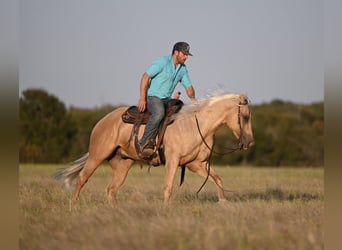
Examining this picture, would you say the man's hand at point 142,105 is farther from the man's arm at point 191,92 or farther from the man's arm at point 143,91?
the man's arm at point 191,92

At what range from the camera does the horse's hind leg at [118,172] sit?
10281mm

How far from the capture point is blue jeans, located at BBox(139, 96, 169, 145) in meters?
9.17

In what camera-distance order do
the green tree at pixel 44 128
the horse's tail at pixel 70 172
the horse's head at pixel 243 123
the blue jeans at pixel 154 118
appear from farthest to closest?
the green tree at pixel 44 128 < the horse's tail at pixel 70 172 < the horse's head at pixel 243 123 < the blue jeans at pixel 154 118

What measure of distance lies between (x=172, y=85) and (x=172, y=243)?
4.45m

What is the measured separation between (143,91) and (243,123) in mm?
1944

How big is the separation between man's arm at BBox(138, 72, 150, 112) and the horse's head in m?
1.69

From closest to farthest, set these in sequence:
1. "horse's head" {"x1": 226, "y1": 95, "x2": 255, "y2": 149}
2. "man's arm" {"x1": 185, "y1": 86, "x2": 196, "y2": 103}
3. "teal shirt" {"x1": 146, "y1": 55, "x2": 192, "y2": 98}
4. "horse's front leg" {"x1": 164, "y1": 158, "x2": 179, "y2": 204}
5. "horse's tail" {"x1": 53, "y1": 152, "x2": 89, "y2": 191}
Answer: "horse's front leg" {"x1": 164, "y1": 158, "x2": 179, "y2": 204} < "teal shirt" {"x1": 146, "y1": 55, "x2": 192, "y2": 98} < "horse's head" {"x1": 226, "y1": 95, "x2": 255, "y2": 149} < "man's arm" {"x1": 185, "y1": 86, "x2": 196, "y2": 103} < "horse's tail" {"x1": 53, "y1": 152, "x2": 89, "y2": 191}

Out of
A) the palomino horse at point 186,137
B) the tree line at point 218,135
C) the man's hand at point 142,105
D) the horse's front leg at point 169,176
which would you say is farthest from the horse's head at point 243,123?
the tree line at point 218,135

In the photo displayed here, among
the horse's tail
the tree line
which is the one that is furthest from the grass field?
the tree line

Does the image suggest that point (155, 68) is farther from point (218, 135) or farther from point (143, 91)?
point (218, 135)

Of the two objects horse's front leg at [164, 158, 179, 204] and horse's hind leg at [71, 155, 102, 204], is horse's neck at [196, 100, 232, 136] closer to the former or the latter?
horse's front leg at [164, 158, 179, 204]

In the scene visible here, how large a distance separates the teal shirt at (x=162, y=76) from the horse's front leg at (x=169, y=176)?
1.25 metres

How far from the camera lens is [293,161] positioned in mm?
40594

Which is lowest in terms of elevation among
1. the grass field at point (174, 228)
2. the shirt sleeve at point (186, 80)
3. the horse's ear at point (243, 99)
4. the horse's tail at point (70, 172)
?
the grass field at point (174, 228)
